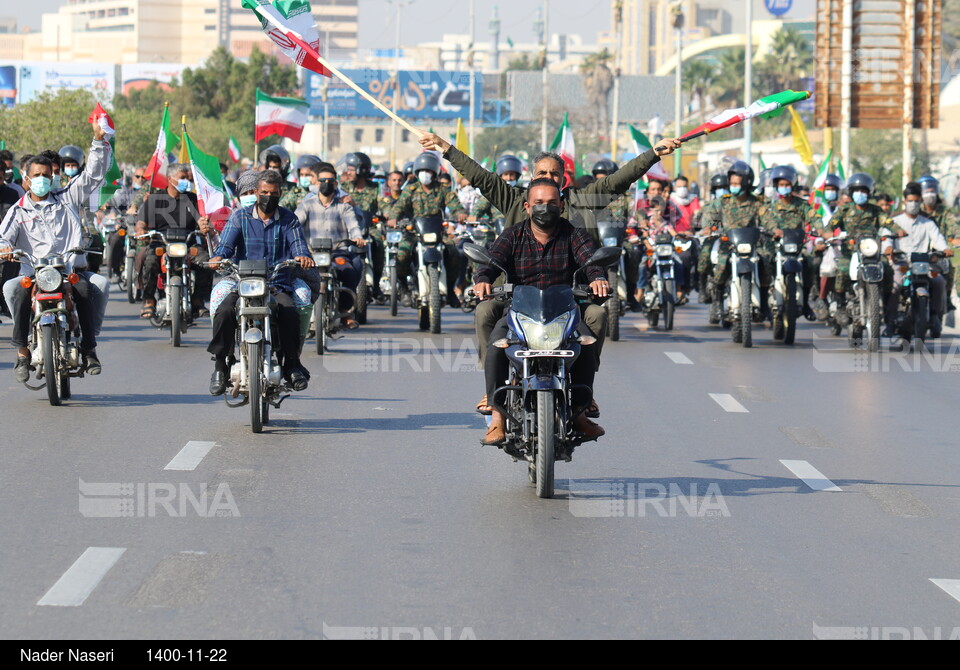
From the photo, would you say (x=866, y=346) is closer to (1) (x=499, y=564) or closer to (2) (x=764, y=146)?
(1) (x=499, y=564)

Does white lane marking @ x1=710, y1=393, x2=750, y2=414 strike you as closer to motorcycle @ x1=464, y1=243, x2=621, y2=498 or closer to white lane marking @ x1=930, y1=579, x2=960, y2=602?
motorcycle @ x1=464, y1=243, x2=621, y2=498

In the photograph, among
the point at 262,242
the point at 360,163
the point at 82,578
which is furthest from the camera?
the point at 360,163

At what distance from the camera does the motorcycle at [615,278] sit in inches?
716

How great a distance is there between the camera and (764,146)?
96125 millimetres

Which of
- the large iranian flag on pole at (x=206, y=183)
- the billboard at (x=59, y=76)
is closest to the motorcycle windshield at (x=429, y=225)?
the large iranian flag on pole at (x=206, y=183)

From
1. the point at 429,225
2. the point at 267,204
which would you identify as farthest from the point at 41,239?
the point at 429,225

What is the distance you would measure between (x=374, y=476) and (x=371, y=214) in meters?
11.6

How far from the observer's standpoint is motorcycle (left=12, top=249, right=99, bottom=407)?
1188cm

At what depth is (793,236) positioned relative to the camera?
1836 centimetres

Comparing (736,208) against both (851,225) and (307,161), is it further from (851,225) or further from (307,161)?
(307,161)

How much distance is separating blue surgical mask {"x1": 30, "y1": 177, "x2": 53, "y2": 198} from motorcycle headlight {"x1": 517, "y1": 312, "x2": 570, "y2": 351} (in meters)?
5.15

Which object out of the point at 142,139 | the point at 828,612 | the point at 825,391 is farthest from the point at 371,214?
the point at 142,139

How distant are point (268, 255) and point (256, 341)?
0.93m

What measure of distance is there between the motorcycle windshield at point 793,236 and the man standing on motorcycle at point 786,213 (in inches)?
5.1
